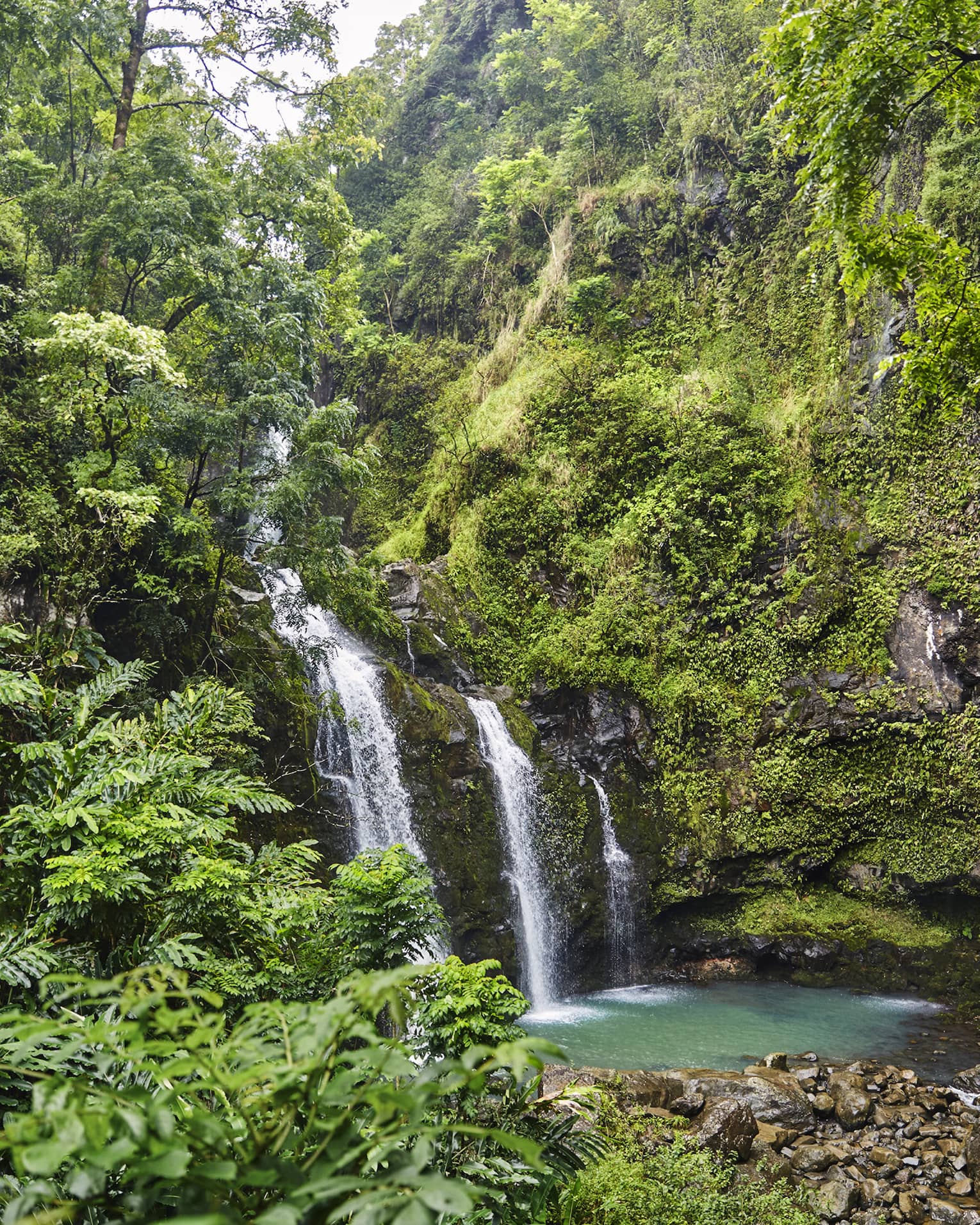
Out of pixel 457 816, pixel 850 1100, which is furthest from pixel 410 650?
pixel 850 1100

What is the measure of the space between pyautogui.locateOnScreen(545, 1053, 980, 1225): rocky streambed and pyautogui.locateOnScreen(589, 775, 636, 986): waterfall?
3.57 metres

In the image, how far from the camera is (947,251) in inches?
171

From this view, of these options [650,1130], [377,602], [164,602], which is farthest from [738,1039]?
[164,602]

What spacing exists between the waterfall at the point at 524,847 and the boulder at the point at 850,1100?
3.94 m

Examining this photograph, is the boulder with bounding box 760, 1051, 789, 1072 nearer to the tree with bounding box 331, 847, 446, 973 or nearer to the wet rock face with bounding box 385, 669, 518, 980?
the wet rock face with bounding box 385, 669, 518, 980

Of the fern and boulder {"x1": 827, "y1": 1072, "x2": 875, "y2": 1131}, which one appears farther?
boulder {"x1": 827, "y1": 1072, "x2": 875, "y2": 1131}

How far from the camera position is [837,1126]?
5441mm

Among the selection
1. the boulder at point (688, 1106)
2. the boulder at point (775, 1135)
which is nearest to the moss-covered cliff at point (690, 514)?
the boulder at point (688, 1106)

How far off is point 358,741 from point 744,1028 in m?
5.61

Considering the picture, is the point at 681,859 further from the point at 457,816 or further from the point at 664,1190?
the point at 664,1190

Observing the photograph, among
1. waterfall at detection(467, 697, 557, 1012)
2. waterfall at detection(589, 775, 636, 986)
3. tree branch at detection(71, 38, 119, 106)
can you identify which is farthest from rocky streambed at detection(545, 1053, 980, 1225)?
tree branch at detection(71, 38, 119, 106)

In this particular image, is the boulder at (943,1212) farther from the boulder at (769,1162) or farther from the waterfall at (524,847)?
the waterfall at (524,847)

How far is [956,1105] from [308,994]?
5.61m

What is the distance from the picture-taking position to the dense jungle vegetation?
4.53 ft
